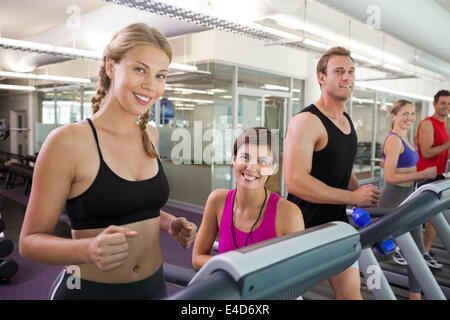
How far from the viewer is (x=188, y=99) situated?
635 cm

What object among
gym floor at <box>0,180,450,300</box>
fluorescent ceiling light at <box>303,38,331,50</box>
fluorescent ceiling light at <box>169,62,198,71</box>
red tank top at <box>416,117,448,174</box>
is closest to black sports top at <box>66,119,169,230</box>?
gym floor at <box>0,180,450,300</box>

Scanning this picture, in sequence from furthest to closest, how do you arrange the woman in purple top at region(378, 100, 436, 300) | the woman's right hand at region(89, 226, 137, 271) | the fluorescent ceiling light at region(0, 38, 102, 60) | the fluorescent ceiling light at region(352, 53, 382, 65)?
the fluorescent ceiling light at region(352, 53, 382, 65)
the fluorescent ceiling light at region(0, 38, 102, 60)
the woman in purple top at region(378, 100, 436, 300)
the woman's right hand at region(89, 226, 137, 271)

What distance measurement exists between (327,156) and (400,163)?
1442mm

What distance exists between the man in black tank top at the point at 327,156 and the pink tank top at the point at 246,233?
0.27 meters

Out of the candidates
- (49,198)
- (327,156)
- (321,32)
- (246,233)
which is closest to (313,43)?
(321,32)

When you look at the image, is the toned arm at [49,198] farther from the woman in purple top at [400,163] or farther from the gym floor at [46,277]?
the woman in purple top at [400,163]

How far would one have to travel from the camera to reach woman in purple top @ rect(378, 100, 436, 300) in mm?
2633

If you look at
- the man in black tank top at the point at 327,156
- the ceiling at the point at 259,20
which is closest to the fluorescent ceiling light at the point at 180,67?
the ceiling at the point at 259,20

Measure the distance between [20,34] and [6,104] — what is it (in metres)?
6.06

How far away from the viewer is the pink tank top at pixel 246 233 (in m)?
1.29

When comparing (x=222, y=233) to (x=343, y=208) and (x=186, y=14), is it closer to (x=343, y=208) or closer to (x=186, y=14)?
(x=343, y=208)

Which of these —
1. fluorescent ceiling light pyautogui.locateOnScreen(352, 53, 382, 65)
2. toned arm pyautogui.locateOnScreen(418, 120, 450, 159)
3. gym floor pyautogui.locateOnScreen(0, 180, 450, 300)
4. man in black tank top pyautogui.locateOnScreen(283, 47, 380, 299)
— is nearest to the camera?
man in black tank top pyautogui.locateOnScreen(283, 47, 380, 299)

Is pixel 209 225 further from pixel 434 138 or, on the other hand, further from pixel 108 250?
pixel 434 138

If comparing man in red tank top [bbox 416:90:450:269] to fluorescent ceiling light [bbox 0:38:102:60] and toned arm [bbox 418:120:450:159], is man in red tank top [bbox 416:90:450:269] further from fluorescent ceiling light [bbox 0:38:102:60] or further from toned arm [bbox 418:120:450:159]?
fluorescent ceiling light [bbox 0:38:102:60]
